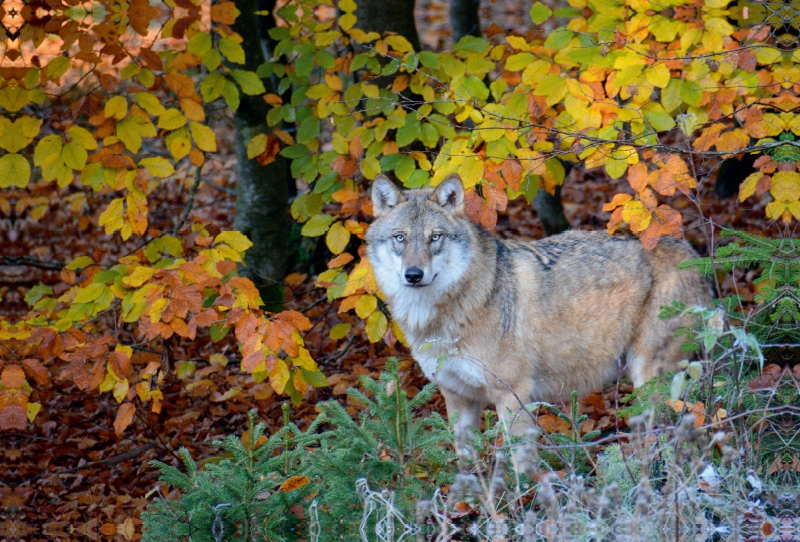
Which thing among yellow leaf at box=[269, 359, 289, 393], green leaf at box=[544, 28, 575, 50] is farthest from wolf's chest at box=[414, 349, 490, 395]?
green leaf at box=[544, 28, 575, 50]

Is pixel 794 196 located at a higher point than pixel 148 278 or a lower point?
higher

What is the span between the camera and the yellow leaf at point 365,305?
6.10 metres

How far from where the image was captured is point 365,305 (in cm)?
613

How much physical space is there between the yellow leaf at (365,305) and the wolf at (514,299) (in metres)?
0.19

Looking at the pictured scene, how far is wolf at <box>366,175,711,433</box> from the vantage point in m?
5.73

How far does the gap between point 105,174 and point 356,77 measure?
300cm

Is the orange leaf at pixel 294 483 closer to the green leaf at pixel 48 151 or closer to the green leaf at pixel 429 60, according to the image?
the green leaf at pixel 48 151

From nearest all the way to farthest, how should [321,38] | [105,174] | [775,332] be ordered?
[775,332], [105,174], [321,38]

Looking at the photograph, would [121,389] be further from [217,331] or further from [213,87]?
[213,87]

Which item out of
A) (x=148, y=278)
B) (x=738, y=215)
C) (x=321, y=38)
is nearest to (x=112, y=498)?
(x=148, y=278)

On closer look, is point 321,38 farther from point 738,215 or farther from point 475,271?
point 738,215

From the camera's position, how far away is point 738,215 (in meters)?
11.1

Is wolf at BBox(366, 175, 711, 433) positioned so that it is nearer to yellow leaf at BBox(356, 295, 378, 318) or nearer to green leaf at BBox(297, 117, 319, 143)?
yellow leaf at BBox(356, 295, 378, 318)

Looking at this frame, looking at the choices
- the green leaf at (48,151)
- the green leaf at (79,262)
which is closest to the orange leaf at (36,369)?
the green leaf at (79,262)
